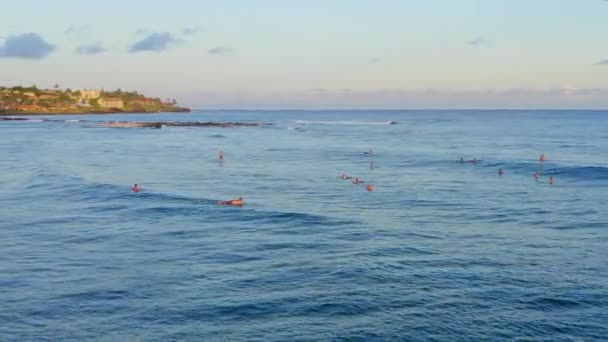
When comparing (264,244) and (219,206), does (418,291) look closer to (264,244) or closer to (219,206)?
(264,244)

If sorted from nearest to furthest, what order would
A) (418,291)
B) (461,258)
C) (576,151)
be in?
(418,291), (461,258), (576,151)

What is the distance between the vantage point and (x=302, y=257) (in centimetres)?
3117

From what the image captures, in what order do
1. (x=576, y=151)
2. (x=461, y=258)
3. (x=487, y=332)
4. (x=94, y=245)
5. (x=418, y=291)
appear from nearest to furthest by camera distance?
(x=487, y=332)
(x=418, y=291)
(x=461, y=258)
(x=94, y=245)
(x=576, y=151)

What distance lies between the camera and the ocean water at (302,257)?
2252 cm

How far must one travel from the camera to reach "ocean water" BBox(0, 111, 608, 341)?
2252 cm

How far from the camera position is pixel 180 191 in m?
52.9

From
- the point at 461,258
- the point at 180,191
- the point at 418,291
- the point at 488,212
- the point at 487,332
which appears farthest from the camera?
the point at 180,191

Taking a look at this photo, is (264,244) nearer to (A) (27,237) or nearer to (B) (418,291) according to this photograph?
(B) (418,291)

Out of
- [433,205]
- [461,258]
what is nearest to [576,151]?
[433,205]

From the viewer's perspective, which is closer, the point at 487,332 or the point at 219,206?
the point at 487,332

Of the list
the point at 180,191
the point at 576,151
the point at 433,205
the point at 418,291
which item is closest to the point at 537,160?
the point at 576,151

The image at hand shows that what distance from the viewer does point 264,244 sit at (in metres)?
34.1

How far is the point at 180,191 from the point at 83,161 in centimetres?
2914

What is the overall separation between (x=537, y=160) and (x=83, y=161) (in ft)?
181
